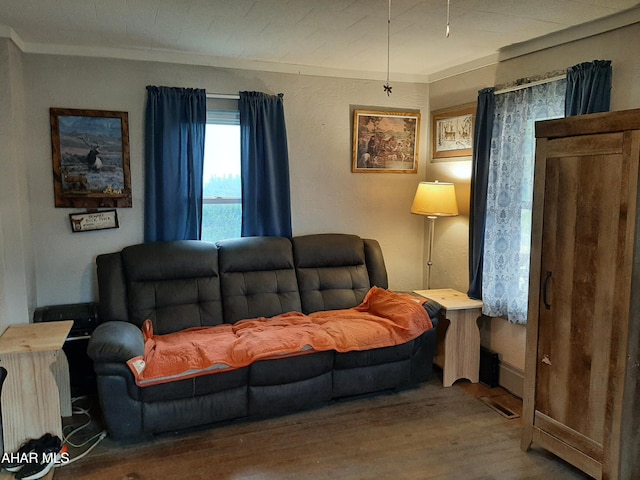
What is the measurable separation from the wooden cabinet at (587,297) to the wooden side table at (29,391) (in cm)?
257

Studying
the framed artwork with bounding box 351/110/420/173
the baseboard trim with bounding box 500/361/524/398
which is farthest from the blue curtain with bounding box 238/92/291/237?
the baseboard trim with bounding box 500/361/524/398

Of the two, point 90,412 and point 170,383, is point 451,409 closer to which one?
point 170,383

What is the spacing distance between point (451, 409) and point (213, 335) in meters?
1.66

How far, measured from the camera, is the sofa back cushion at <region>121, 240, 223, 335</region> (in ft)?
10.8

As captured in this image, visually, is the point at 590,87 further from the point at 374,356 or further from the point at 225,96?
the point at 225,96

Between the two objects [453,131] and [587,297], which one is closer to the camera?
[587,297]

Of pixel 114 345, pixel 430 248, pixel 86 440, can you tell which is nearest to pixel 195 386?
pixel 114 345

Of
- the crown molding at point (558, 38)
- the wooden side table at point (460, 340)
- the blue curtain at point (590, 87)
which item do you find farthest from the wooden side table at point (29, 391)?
the crown molding at point (558, 38)

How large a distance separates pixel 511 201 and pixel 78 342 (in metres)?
3.09

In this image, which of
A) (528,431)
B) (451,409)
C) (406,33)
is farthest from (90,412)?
(406,33)

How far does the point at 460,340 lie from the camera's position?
3.53 meters

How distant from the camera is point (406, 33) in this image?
2.99 m

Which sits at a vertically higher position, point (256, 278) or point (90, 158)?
point (90, 158)

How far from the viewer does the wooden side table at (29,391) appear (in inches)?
96.9
